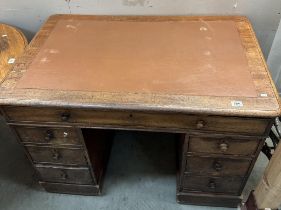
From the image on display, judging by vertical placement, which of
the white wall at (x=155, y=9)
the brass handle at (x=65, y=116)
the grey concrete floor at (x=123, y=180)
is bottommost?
the grey concrete floor at (x=123, y=180)

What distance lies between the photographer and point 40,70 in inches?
42.0

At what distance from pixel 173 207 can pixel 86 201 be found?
0.46 metres

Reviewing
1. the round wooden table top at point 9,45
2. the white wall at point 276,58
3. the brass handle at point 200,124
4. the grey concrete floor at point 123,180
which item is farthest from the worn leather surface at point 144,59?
the grey concrete floor at point 123,180

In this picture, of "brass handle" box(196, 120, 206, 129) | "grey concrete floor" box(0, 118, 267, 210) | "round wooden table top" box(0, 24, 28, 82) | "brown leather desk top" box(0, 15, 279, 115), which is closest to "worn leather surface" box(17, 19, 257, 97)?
"brown leather desk top" box(0, 15, 279, 115)

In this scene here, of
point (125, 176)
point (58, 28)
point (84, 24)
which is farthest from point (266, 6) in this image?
point (125, 176)

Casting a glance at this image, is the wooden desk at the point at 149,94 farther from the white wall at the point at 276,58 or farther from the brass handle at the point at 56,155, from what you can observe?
the white wall at the point at 276,58

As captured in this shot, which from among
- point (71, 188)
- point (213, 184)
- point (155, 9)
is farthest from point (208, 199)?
point (155, 9)

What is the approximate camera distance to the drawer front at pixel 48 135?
3.60 ft

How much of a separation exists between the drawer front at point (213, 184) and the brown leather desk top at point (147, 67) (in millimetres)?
462

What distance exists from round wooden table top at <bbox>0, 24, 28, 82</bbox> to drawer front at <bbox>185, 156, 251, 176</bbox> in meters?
0.94

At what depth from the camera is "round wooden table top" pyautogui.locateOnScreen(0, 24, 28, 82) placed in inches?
50.1

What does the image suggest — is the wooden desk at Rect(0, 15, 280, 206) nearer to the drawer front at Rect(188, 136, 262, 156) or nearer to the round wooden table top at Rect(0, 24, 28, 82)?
the drawer front at Rect(188, 136, 262, 156)

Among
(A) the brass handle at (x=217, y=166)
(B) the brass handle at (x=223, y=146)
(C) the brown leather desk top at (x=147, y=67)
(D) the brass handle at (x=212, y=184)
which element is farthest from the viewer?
(D) the brass handle at (x=212, y=184)

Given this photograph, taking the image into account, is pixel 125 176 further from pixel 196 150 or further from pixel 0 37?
pixel 0 37
